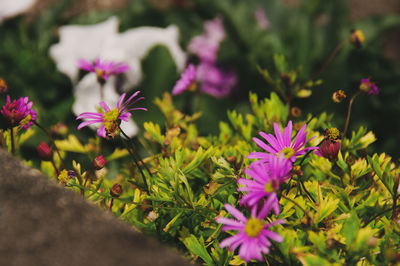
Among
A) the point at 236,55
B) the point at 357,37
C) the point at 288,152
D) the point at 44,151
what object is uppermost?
the point at 357,37

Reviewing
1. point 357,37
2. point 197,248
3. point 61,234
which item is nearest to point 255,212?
point 197,248

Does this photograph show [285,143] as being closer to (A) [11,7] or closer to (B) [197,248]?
(B) [197,248]

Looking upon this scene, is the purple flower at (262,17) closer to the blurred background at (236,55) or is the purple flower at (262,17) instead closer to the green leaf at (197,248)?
the blurred background at (236,55)

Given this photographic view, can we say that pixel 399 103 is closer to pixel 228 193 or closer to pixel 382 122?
pixel 382 122

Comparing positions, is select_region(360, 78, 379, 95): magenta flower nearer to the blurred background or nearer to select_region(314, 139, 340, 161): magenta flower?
select_region(314, 139, 340, 161): magenta flower

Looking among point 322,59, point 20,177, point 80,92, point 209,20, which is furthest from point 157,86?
point 20,177

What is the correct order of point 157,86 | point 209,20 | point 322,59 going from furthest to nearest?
point 209,20 < point 322,59 < point 157,86

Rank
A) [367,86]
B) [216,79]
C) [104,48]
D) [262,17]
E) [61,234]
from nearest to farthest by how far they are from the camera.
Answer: [61,234] < [367,86] < [104,48] < [216,79] < [262,17]
